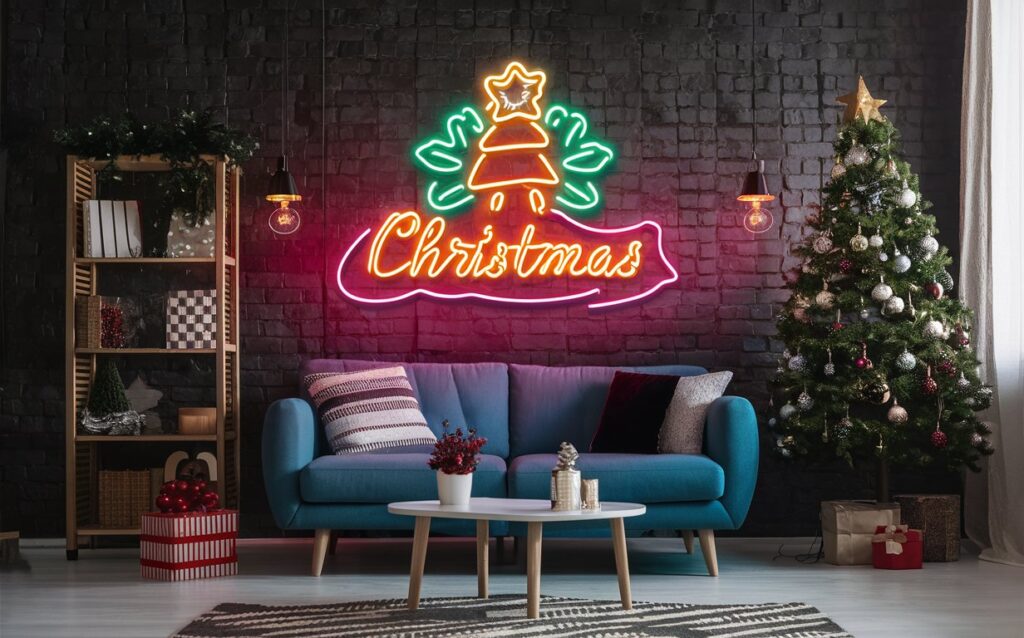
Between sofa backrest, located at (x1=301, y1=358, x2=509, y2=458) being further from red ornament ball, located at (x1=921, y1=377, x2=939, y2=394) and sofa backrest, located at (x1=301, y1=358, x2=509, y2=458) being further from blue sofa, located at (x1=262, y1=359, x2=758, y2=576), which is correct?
red ornament ball, located at (x1=921, y1=377, x2=939, y2=394)

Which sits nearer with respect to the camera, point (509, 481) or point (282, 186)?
point (509, 481)

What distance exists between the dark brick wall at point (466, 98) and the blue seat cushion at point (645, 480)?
1.25 metres

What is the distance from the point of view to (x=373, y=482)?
4746 mm

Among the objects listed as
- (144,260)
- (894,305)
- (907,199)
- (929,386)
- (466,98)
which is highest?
(466,98)

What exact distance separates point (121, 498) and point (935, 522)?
372 cm

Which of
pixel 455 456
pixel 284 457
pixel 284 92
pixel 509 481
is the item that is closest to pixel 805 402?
pixel 509 481

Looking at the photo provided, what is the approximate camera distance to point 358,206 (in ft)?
19.6

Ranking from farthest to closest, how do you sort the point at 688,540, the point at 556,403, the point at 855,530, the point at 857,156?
the point at 556,403
the point at 688,540
the point at 857,156
the point at 855,530

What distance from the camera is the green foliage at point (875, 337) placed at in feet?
16.9

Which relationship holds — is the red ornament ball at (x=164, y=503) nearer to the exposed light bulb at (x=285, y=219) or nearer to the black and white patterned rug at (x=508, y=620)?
the black and white patterned rug at (x=508, y=620)

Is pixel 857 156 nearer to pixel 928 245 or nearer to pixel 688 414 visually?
pixel 928 245

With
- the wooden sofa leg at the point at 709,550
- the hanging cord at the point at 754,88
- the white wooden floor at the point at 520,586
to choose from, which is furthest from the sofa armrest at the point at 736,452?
the hanging cord at the point at 754,88

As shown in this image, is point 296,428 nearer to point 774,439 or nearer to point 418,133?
point 418,133

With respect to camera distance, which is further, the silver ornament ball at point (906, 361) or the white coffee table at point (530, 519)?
the silver ornament ball at point (906, 361)
